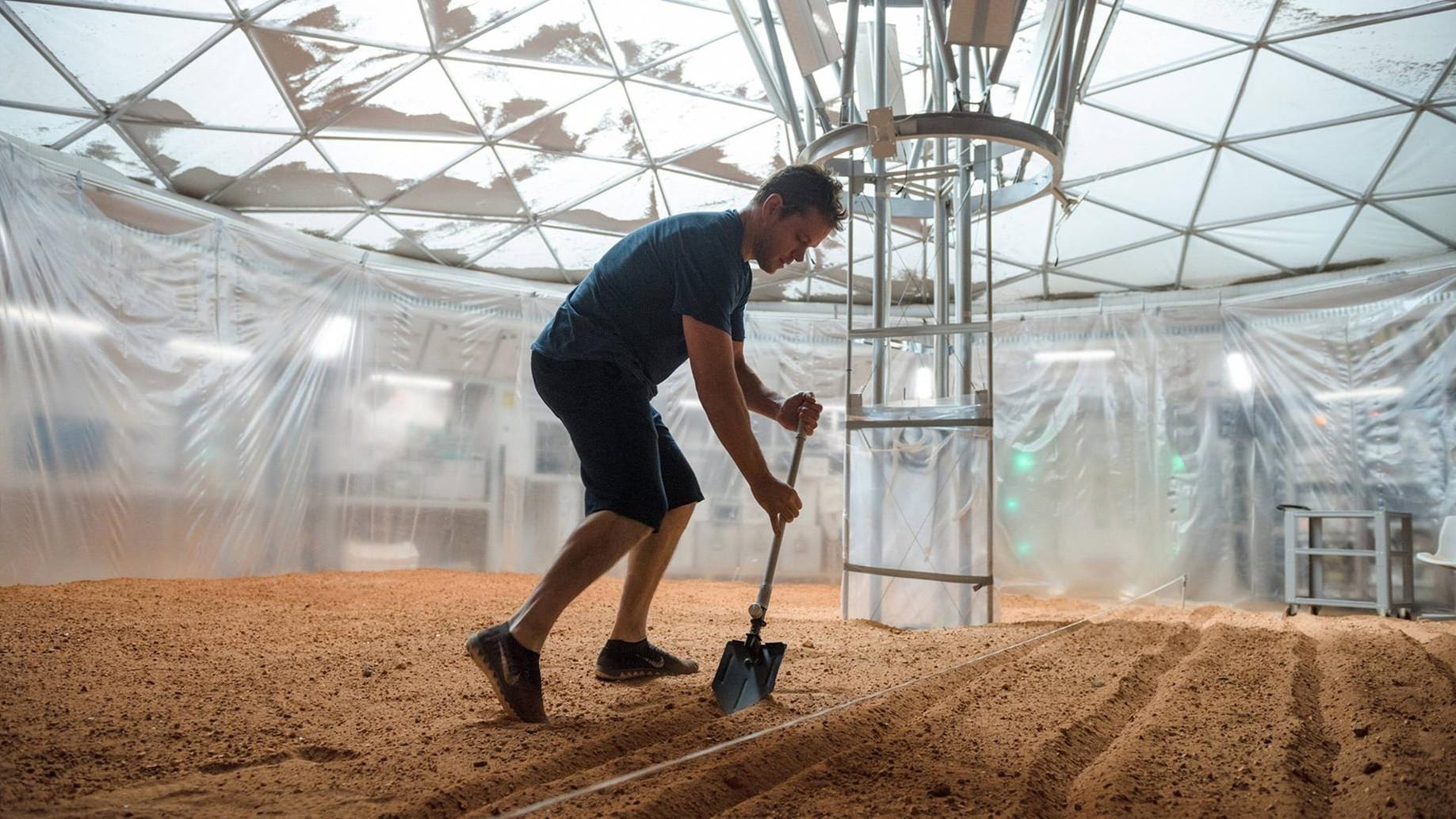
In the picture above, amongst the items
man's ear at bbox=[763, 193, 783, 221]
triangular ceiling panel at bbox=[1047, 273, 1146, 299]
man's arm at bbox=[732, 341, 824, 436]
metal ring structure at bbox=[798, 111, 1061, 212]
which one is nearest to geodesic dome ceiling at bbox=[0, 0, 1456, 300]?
triangular ceiling panel at bbox=[1047, 273, 1146, 299]

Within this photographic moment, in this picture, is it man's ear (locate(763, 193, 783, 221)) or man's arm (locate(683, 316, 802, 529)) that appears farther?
man's ear (locate(763, 193, 783, 221))

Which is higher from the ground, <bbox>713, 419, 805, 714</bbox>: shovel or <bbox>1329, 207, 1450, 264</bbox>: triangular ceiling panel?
<bbox>1329, 207, 1450, 264</bbox>: triangular ceiling panel

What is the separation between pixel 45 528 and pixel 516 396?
448cm

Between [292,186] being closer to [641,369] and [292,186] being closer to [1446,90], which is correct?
[641,369]

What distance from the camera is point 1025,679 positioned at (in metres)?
2.96

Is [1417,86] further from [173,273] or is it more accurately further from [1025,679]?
[173,273]

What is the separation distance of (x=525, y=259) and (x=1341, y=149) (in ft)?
26.2

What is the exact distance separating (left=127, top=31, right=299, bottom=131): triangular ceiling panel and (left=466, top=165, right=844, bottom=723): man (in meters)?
5.54

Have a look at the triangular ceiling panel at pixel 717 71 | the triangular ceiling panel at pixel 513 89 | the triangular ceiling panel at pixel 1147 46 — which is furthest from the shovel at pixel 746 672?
the triangular ceiling panel at pixel 1147 46

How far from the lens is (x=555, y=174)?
339 inches

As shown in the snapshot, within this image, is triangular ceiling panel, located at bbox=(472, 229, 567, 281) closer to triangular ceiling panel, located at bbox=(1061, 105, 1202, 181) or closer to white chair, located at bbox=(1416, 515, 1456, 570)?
triangular ceiling panel, located at bbox=(1061, 105, 1202, 181)

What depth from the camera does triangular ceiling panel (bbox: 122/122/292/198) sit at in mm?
7156

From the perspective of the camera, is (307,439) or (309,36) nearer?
(309,36)

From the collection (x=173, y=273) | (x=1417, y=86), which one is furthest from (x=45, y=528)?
(x=1417, y=86)
